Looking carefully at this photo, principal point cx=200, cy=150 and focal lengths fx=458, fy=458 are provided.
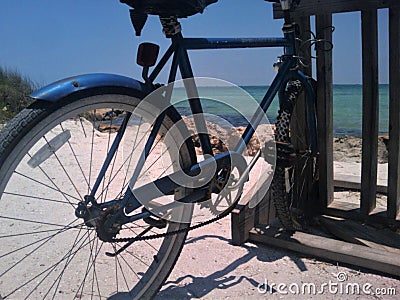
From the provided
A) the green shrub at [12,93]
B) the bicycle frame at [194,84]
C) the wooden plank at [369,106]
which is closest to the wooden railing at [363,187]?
the wooden plank at [369,106]

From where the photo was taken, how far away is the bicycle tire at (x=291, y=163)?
2770 mm

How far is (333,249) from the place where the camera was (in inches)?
103

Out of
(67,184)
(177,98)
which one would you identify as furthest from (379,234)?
(67,184)

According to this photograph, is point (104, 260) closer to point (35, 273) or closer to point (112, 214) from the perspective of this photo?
point (35, 273)

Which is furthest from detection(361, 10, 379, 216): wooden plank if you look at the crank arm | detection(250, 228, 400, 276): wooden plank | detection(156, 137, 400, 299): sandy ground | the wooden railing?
the crank arm

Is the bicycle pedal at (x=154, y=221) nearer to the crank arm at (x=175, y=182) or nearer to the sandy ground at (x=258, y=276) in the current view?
the crank arm at (x=175, y=182)

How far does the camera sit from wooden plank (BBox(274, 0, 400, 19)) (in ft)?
8.96

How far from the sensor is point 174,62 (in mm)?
2145

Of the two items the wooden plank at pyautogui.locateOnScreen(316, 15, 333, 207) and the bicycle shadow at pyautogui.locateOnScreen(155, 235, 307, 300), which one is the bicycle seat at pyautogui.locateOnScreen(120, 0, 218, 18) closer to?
the wooden plank at pyautogui.locateOnScreen(316, 15, 333, 207)

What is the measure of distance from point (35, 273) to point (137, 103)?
117 centimetres

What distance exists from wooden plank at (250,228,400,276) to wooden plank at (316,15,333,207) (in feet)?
2.06

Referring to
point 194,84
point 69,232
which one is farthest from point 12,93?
point 194,84

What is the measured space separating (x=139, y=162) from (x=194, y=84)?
18.6 inches

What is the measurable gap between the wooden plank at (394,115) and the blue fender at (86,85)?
5.34 feet
